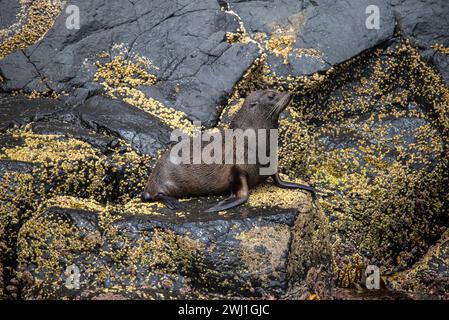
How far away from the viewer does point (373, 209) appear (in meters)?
7.41

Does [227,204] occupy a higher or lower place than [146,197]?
lower

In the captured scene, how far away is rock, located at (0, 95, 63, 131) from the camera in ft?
24.2

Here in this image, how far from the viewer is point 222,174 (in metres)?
6.64

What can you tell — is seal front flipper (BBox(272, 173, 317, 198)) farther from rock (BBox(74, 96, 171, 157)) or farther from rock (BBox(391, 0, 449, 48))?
rock (BBox(391, 0, 449, 48))

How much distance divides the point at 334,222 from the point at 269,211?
1.52 m

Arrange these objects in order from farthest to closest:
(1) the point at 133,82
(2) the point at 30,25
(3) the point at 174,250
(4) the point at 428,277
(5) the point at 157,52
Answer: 1. (2) the point at 30,25
2. (5) the point at 157,52
3. (1) the point at 133,82
4. (4) the point at 428,277
5. (3) the point at 174,250

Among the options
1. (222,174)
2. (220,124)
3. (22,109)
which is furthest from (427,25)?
(22,109)

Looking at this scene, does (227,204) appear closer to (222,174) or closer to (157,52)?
(222,174)

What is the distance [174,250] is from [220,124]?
222 cm

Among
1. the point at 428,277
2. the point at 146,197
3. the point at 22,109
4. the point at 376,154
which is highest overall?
A: the point at 22,109

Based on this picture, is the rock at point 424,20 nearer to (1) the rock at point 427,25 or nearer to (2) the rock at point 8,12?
(1) the rock at point 427,25

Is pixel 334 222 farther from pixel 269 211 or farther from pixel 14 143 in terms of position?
pixel 14 143
